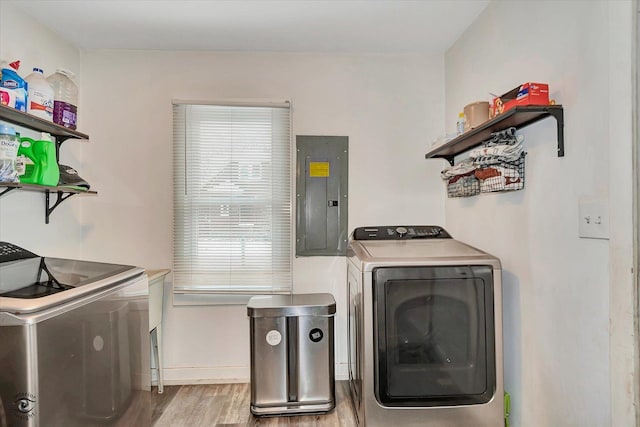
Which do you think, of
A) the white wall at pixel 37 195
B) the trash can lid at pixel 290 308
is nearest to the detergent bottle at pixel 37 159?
the white wall at pixel 37 195

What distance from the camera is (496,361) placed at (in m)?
1.68

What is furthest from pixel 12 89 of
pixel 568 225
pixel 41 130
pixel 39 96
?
pixel 568 225

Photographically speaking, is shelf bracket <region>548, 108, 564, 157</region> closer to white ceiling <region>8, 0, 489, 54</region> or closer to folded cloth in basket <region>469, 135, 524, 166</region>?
folded cloth in basket <region>469, 135, 524, 166</region>

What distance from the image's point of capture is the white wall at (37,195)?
1.89 meters

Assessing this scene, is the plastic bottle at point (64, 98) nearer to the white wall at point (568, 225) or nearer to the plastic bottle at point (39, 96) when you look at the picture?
the plastic bottle at point (39, 96)

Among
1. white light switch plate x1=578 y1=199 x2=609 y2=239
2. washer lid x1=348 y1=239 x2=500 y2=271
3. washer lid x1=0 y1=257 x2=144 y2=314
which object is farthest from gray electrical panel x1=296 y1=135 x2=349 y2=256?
white light switch plate x1=578 y1=199 x2=609 y2=239

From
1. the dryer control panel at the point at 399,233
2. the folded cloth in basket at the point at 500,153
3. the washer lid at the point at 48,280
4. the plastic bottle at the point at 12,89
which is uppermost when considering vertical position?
the plastic bottle at the point at 12,89

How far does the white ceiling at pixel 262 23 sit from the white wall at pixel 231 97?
0.40ft

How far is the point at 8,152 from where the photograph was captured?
4.97 feet

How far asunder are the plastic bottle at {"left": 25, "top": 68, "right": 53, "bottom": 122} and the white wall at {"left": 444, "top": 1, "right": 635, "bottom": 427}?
2302mm

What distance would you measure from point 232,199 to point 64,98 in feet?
3.73

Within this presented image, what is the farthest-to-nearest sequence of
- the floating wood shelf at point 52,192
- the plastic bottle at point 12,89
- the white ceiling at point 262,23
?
the white ceiling at point 262,23
the floating wood shelf at point 52,192
the plastic bottle at point 12,89

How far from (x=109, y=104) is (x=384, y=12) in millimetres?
1933

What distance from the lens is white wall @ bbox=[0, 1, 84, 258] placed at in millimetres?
1886
